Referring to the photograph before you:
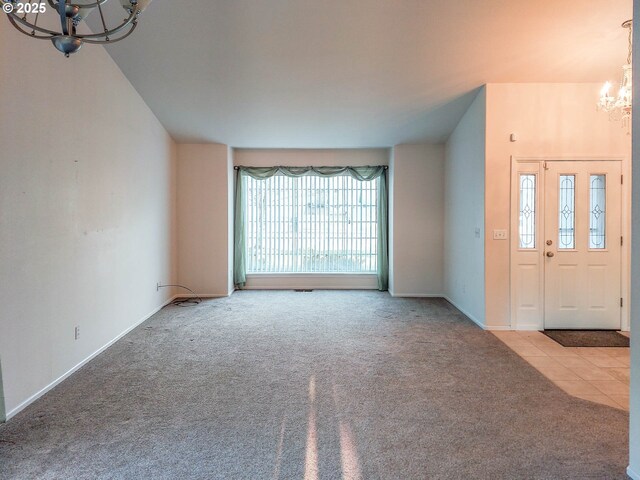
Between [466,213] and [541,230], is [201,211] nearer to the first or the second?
[466,213]

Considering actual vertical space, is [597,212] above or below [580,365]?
above

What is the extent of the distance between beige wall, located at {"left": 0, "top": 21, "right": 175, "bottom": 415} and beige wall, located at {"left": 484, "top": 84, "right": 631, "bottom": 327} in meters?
4.42

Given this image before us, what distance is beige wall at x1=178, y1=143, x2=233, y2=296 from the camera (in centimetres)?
660

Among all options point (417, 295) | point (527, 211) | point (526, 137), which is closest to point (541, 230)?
point (527, 211)

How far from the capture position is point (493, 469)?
2074 mm

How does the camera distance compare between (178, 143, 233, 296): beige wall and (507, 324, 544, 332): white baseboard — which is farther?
(178, 143, 233, 296): beige wall

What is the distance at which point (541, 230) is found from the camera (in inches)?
184

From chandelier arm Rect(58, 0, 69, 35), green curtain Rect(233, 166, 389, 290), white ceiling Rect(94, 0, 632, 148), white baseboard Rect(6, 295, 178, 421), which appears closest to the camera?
chandelier arm Rect(58, 0, 69, 35)

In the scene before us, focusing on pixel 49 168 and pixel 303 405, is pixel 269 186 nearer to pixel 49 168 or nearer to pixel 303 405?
pixel 49 168

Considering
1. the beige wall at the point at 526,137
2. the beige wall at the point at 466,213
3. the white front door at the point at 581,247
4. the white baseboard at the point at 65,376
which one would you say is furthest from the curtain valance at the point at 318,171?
the white baseboard at the point at 65,376

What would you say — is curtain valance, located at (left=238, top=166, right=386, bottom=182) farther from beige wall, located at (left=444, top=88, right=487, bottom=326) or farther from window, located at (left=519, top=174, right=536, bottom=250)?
window, located at (left=519, top=174, right=536, bottom=250)

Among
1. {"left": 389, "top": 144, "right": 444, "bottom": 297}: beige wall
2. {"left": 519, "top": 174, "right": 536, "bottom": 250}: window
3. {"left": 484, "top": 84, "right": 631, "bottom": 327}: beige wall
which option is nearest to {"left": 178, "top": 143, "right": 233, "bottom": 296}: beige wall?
{"left": 389, "top": 144, "right": 444, "bottom": 297}: beige wall

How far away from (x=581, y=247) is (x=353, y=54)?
360cm

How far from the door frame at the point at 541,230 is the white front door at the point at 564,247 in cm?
1
